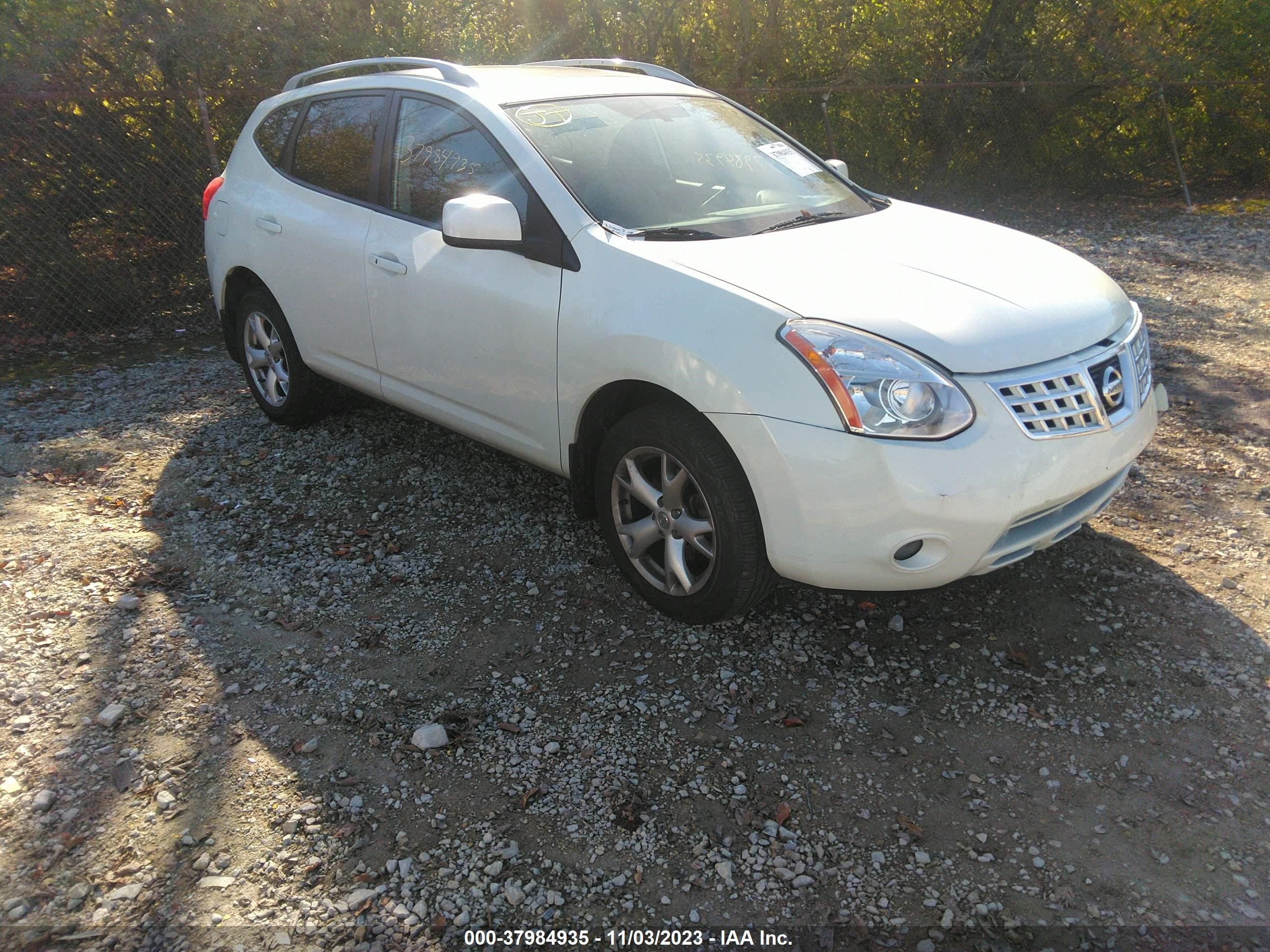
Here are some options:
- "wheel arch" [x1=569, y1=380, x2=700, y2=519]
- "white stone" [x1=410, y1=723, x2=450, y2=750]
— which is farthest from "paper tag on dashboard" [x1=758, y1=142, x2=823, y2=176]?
"white stone" [x1=410, y1=723, x2=450, y2=750]

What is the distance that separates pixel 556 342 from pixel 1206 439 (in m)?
3.50

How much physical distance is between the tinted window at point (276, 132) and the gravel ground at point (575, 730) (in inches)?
71.8

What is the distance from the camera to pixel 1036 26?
10984 mm

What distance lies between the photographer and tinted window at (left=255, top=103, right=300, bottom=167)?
16.9ft

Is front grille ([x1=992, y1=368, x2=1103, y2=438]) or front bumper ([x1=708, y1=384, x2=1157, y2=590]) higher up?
front grille ([x1=992, y1=368, x2=1103, y2=438])

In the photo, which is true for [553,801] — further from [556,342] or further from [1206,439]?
[1206,439]

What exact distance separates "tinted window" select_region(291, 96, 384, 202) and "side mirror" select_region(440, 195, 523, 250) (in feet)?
3.63

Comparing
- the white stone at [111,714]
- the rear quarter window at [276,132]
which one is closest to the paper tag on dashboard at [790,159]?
the rear quarter window at [276,132]

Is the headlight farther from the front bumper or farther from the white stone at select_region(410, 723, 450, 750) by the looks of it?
the white stone at select_region(410, 723, 450, 750)

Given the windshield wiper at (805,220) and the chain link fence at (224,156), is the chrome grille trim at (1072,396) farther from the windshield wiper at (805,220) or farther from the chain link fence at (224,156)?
the chain link fence at (224,156)

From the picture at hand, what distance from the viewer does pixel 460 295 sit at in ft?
12.9

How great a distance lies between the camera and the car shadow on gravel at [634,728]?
257 centimetres

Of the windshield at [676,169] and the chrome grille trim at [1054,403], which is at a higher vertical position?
the windshield at [676,169]

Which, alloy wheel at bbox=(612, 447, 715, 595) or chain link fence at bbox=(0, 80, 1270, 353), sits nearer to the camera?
alloy wheel at bbox=(612, 447, 715, 595)
